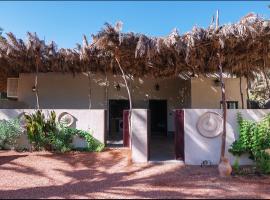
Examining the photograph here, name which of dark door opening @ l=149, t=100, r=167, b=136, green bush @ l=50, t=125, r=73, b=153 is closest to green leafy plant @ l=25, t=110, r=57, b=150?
green bush @ l=50, t=125, r=73, b=153

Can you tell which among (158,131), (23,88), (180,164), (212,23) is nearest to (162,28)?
(212,23)

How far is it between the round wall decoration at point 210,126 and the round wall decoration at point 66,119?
4686 mm

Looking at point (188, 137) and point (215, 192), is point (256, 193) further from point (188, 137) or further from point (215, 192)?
point (188, 137)

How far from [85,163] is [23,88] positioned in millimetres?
8633

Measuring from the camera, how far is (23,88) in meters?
16.4

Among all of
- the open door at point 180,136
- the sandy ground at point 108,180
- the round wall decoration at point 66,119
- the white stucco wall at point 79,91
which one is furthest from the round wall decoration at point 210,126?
the white stucco wall at point 79,91

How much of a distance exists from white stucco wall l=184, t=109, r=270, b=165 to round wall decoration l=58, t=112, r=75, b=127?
14.2ft

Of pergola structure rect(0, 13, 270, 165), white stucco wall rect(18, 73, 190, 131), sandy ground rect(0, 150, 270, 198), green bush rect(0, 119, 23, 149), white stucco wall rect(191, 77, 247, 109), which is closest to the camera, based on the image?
sandy ground rect(0, 150, 270, 198)

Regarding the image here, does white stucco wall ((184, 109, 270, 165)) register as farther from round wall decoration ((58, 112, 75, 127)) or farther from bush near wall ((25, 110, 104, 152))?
round wall decoration ((58, 112, 75, 127))

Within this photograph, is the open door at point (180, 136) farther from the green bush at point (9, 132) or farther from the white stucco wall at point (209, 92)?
the white stucco wall at point (209, 92)

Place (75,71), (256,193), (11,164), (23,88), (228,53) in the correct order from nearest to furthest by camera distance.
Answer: (256,193)
(11,164)
(228,53)
(75,71)
(23,88)

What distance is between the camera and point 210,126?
912cm

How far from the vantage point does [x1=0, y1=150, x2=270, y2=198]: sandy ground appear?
21.2 feet

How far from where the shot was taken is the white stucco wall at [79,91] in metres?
16.1
